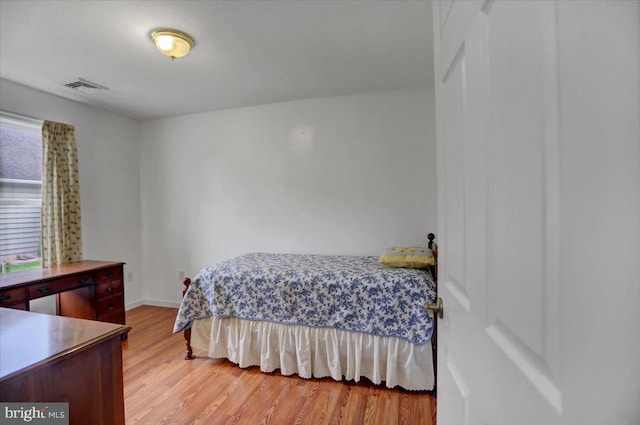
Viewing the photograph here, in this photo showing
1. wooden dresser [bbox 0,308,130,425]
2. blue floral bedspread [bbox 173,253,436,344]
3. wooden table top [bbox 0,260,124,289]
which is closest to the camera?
wooden dresser [bbox 0,308,130,425]

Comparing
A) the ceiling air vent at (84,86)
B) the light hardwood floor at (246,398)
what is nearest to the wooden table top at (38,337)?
the light hardwood floor at (246,398)

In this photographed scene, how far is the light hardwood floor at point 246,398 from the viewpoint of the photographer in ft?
5.98

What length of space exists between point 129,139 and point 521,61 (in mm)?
4486

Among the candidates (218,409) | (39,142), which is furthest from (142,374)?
(39,142)

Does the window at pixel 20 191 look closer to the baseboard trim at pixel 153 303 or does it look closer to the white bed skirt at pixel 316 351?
the baseboard trim at pixel 153 303

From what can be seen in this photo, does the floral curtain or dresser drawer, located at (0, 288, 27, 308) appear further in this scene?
the floral curtain

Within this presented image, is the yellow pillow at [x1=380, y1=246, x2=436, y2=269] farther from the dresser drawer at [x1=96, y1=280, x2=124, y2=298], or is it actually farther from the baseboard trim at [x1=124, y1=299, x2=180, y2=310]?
the baseboard trim at [x1=124, y1=299, x2=180, y2=310]

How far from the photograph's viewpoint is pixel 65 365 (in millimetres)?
961

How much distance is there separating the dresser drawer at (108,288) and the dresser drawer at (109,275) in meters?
0.03

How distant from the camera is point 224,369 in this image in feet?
7.82

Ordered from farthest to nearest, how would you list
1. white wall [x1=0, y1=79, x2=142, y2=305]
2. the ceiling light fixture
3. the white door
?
1. white wall [x1=0, y1=79, x2=142, y2=305]
2. the ceiling light fixture
3. the white door

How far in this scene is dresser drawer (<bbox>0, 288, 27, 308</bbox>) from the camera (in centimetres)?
215

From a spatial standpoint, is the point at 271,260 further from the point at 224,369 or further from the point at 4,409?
the point at 4,409

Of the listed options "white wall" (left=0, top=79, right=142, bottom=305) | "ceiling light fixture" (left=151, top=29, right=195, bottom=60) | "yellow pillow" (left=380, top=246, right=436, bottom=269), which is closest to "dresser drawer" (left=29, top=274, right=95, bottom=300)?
"white wall" (left=0, top=79, right=142, bottom=305)
